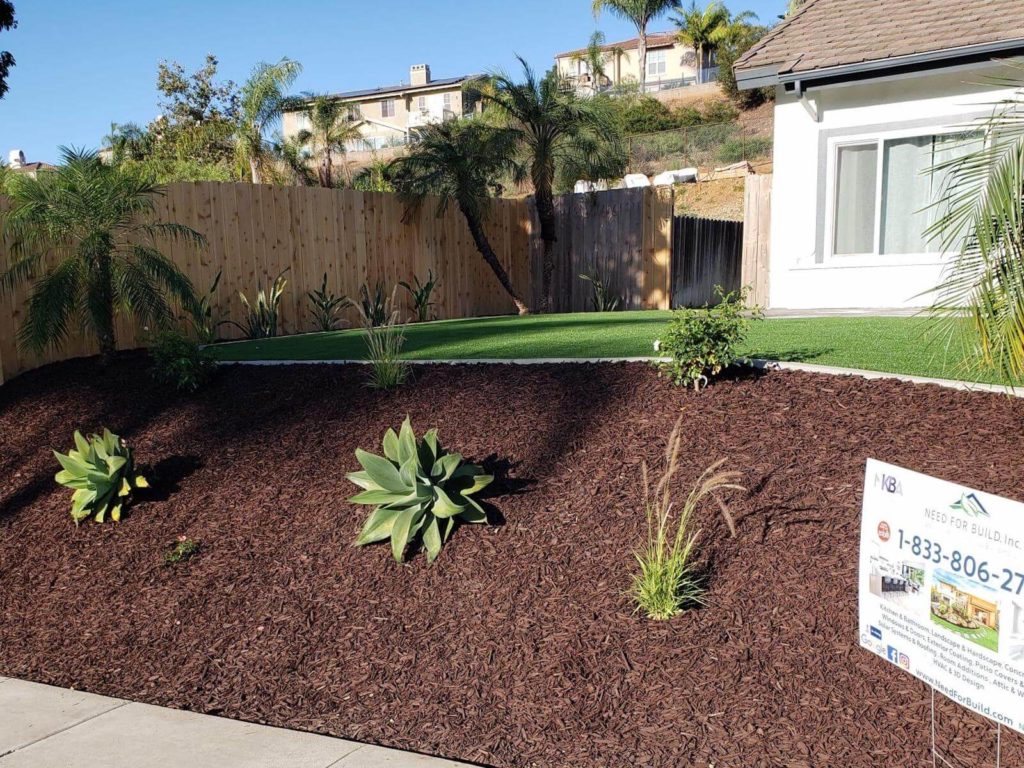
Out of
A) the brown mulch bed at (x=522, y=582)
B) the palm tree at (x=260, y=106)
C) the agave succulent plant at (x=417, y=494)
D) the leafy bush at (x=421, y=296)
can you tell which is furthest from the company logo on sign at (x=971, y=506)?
the palm tree at (x=260, y=106)

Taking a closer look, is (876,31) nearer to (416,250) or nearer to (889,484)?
(416,250)

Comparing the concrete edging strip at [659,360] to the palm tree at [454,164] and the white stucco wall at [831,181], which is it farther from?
the palm tree at [454,164]

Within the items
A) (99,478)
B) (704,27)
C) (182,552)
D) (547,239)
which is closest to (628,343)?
(182,552)

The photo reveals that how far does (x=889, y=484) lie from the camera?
A: 9.75 ft

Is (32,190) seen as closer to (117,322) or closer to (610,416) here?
(117,322)

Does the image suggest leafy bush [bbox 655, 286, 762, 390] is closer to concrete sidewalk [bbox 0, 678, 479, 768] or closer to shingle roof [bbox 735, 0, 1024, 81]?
concrete sidewalk [bbox 0, 678, 479, 768]

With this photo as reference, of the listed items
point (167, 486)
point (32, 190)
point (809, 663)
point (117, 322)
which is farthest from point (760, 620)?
point (117, 322)

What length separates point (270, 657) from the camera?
424 cm

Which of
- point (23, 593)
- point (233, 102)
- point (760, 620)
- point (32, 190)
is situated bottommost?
point (23, 593)

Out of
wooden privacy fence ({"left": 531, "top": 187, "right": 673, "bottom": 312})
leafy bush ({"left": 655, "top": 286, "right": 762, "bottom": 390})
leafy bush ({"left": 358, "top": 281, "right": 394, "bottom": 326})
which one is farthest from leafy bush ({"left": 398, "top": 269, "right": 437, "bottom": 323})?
leafy bush ({"left": 655, "top": 286, "right": 762, "bottom": 390})

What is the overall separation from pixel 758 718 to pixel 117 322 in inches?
344

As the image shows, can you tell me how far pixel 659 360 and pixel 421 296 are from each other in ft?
27.7

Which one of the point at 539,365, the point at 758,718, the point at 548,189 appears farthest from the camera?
the point at 548,189

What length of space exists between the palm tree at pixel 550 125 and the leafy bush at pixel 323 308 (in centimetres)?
415
